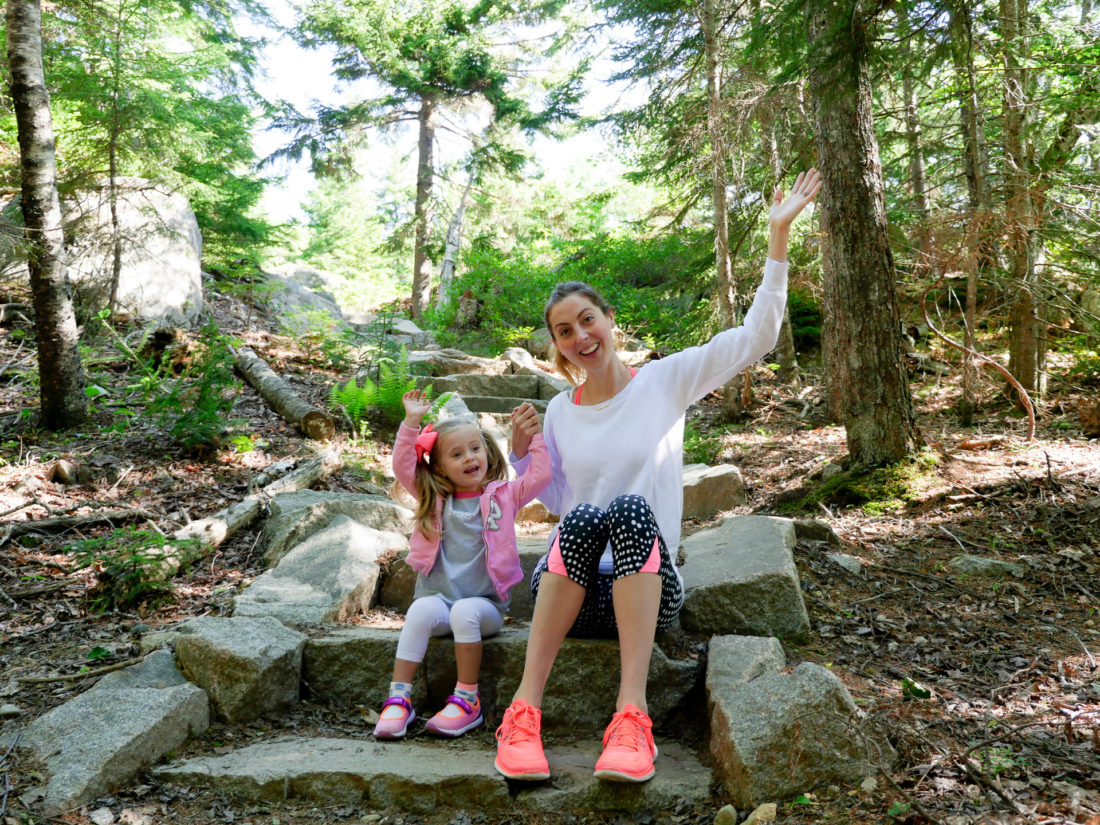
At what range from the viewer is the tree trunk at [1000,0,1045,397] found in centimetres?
588

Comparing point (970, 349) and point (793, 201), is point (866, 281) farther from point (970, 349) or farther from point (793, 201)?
point (793, 201)

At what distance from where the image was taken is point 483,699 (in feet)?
9.55

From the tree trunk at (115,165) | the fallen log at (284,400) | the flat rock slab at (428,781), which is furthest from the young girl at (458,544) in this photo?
the tree trunk at (115,165)

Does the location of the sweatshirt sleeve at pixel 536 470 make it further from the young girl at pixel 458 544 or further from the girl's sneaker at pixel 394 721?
the girl's sneaker at pixel 394 721

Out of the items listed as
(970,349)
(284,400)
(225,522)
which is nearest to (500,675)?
(225,522)

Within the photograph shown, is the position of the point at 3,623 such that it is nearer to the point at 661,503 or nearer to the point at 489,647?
the point at 489,647

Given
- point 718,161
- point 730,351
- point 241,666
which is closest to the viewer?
point 730,351

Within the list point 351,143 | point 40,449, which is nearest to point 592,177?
point 351,143

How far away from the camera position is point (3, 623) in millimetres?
3502

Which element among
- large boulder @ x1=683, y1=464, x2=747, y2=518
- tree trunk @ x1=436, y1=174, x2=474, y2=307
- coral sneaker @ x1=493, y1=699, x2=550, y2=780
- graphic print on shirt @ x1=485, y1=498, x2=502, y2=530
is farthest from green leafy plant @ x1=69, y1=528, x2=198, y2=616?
tree trunk @ x1=436, y1=174, x2=474, y2=307

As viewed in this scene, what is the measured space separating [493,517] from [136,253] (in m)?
8.63

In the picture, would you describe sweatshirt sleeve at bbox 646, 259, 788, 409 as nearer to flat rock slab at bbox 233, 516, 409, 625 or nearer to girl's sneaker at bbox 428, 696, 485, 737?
girl's sneaker at bbox 428, 696, 485, 737

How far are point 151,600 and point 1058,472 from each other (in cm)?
564

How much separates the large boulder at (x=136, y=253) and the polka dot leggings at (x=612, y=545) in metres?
7.95
